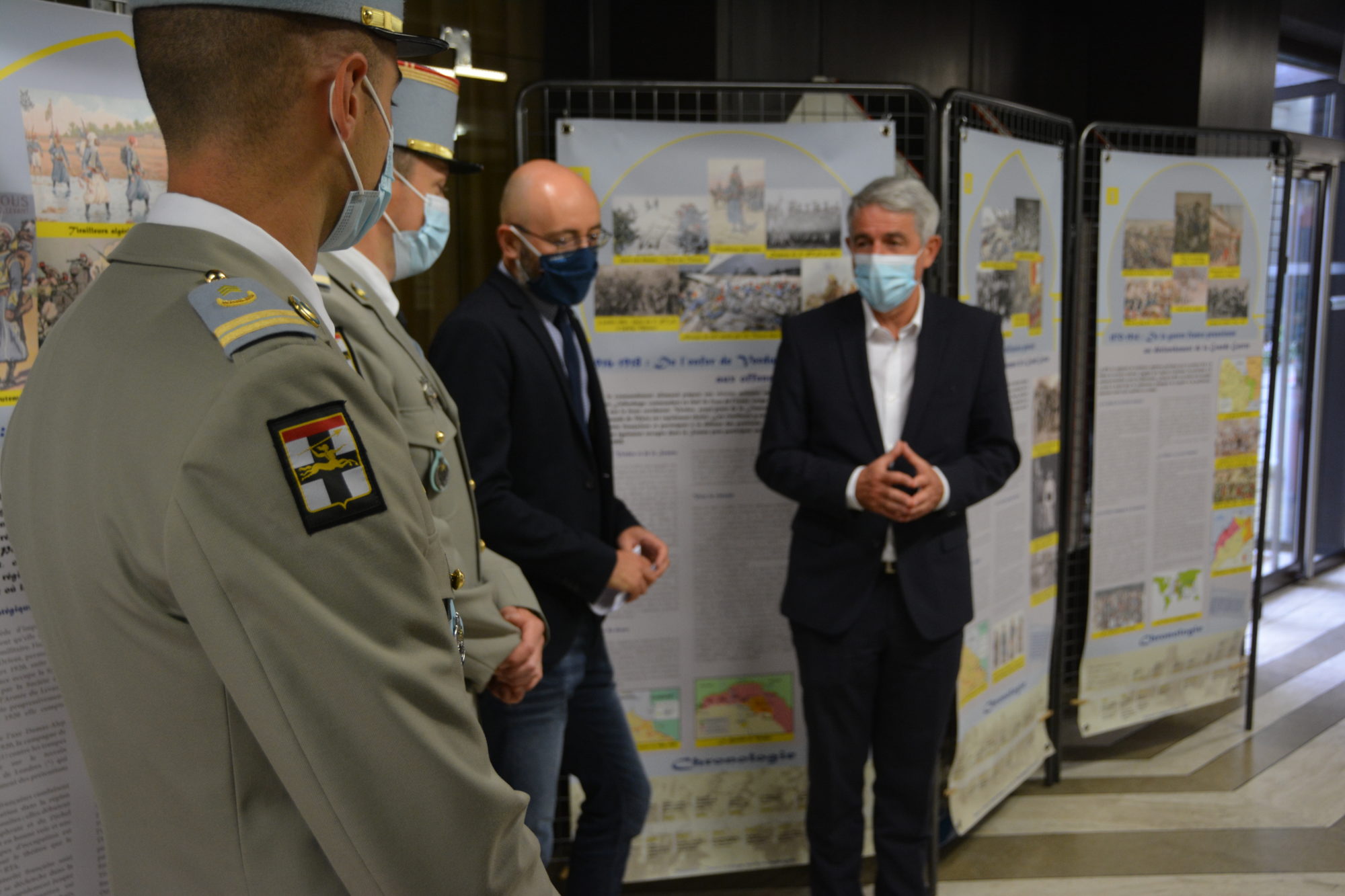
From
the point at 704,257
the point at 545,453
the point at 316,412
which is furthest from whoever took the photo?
Result: the point at 704,257

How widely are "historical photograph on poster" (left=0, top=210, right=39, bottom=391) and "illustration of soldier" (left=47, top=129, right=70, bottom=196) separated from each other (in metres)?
0.05

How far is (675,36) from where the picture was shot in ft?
10.8

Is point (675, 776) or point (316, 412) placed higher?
point (316, 412)

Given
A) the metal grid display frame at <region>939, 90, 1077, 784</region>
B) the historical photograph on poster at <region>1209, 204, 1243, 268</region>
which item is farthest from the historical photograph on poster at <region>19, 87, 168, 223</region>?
the historical photograph on poster at <region>1209, 204, 1243, 268</region>

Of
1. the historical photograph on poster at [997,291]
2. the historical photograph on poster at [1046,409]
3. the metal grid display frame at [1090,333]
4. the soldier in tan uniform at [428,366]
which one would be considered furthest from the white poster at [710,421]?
the metal grid display frame at [1090,333]

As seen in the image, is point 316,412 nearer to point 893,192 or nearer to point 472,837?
point 472,837

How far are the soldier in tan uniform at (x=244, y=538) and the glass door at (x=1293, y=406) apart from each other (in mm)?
5301

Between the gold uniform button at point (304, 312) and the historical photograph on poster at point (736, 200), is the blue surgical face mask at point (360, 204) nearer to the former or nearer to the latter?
the gold uniform button at point (304, 312)

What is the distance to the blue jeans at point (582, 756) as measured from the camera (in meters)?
1.95

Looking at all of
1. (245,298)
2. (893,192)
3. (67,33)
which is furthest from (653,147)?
(245,298)

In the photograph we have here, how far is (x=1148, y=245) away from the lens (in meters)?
3.29

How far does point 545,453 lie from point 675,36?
6.31 feet

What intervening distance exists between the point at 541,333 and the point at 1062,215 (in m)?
2.00

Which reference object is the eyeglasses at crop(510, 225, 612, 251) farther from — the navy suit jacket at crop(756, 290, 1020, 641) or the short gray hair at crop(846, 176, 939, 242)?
the short gray hair at crop(846, 176, 939, 242)
